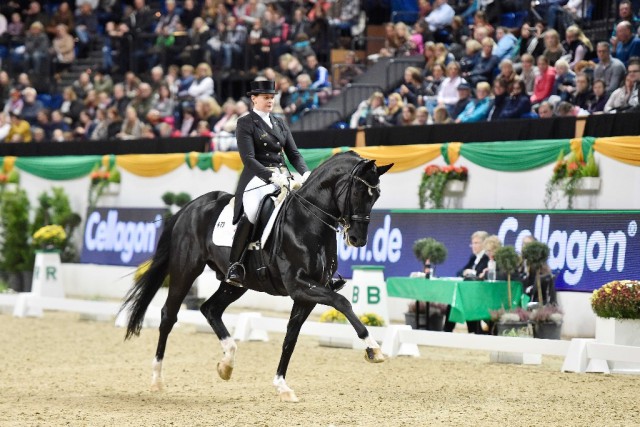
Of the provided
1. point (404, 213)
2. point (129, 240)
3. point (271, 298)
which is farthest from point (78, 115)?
point (404, 213)

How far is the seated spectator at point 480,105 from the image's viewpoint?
56.0ft

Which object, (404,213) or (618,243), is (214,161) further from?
(618,243)

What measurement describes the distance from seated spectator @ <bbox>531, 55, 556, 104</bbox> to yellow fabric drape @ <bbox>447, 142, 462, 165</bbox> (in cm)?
149

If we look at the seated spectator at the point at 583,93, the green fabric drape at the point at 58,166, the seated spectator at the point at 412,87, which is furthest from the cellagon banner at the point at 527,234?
the green fabric drape at the point at 58,166

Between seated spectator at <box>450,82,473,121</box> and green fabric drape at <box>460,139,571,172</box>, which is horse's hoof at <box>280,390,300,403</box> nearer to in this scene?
green fabric drape at <box>460,139,571,172</box>

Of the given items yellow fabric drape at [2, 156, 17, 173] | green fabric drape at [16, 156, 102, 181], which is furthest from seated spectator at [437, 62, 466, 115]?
yellow fabric drape at [2, 156, 17, 173]

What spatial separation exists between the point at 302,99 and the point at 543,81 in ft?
18.6

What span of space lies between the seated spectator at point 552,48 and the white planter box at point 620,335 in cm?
632

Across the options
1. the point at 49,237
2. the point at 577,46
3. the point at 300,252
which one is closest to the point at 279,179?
the point at 300,252

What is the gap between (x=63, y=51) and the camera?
27.9m

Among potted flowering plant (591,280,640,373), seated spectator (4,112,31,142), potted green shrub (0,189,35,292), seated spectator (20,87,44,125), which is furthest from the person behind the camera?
seated spectator (20,87,44,125)

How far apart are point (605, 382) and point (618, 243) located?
3.07m

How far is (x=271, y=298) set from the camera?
18641 millimetres

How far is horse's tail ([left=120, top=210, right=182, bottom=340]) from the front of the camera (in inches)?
432
